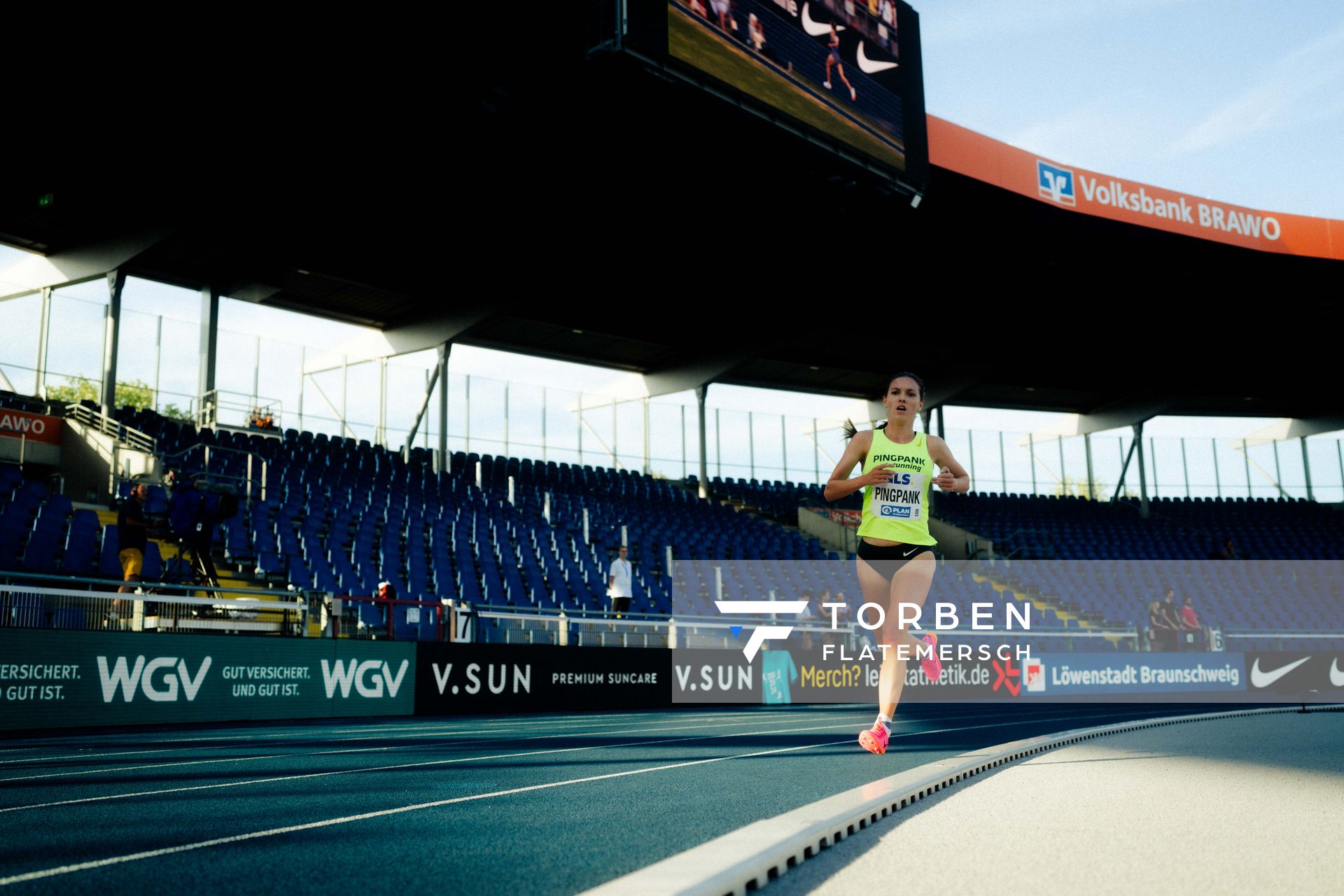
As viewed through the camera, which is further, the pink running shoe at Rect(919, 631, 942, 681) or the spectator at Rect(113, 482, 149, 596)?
the pink running shoe at Rect(919, 631, 942, 681)

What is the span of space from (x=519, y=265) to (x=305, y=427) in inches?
354

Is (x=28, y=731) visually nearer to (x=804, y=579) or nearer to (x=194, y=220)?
(x=194, y=220)

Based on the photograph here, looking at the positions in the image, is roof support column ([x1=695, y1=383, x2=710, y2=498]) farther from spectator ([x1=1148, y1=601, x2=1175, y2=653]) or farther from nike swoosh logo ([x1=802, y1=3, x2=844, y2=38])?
nike swoosh logo ([x1=802, y1=3, x2=844, y2=38])

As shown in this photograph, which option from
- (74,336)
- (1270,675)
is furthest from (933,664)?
(74,336)

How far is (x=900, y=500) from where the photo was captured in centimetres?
566

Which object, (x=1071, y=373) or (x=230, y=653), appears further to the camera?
(x=1071, y=373)

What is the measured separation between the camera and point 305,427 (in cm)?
→ 2817

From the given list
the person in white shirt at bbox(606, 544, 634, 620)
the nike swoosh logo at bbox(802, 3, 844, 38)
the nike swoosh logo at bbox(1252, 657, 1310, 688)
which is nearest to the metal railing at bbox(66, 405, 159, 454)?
the person in white shirt at bbox(606, 544, 634, 620)

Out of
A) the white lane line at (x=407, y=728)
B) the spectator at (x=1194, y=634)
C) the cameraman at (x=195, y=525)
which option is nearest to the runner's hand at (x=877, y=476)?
the white lane line at (x=407, y=728)

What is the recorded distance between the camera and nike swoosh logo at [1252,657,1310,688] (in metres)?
20.7

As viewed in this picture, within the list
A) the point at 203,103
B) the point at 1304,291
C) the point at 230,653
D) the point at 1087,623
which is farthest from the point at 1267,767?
the point at 1304,291

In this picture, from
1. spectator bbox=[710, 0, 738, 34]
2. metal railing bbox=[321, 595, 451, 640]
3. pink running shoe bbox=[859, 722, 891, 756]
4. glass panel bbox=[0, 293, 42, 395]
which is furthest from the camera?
glass panel bbox=[0, 293, 42, 395]

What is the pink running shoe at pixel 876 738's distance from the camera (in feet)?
19.8

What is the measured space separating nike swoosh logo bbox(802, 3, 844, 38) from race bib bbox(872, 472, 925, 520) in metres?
10.5
